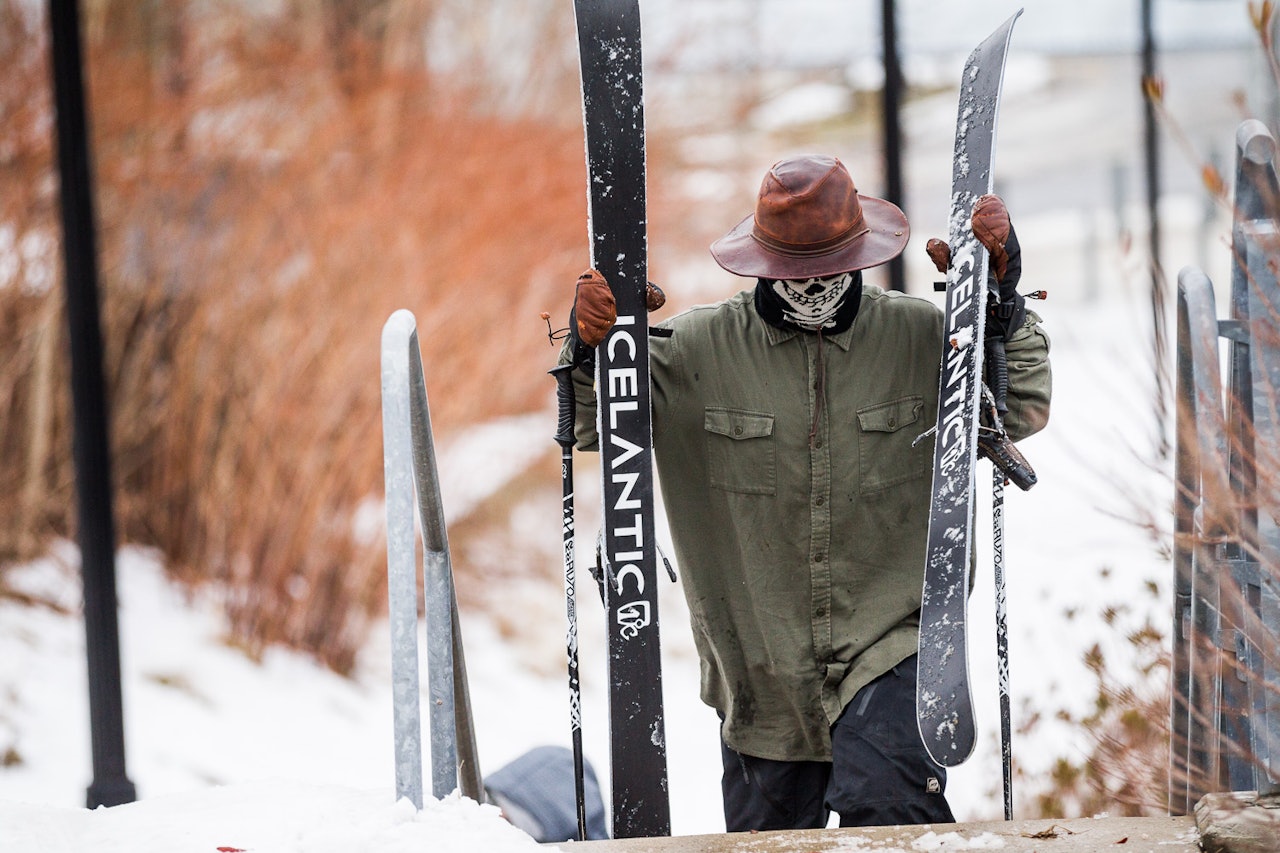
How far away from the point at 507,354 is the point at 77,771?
8.97 feet

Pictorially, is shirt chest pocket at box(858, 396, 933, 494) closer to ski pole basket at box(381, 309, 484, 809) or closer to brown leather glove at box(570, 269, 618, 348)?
brown leather glove at box(570, 269, 618, 348)

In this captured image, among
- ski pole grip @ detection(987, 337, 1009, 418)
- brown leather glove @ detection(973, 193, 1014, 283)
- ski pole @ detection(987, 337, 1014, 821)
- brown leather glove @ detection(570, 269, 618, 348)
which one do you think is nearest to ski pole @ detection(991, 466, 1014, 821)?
ski pole @ detection(987, 337, 1014, 821)

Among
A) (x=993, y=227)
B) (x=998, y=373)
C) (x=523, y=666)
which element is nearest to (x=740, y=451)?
(x=998, y=373)

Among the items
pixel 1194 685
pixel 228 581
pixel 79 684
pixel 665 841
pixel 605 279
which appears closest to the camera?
pixel 665 841

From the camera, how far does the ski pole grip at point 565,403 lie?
7.77ft

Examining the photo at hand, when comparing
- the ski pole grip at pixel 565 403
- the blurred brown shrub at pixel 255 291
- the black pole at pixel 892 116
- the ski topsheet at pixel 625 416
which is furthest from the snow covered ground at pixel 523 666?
the ski pole grip at pixel 565 403

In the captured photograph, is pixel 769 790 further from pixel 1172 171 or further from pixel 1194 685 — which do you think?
pixel 1172 171

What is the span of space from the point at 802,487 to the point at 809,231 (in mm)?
519

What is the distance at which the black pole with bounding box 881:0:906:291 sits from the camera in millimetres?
3439

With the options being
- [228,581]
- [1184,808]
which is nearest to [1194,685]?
[1184,808]

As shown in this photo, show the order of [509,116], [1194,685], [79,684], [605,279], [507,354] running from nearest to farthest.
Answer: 1. [1194,685]
2. [605,279]
3. [79,684]
4. [507,354]
5. [509,116]

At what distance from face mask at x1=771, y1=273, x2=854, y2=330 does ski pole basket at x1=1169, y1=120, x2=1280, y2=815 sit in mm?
649

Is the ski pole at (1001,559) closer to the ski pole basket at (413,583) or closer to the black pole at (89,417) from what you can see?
the ski pole basket at (413,583)

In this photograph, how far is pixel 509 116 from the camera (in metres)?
6.67
